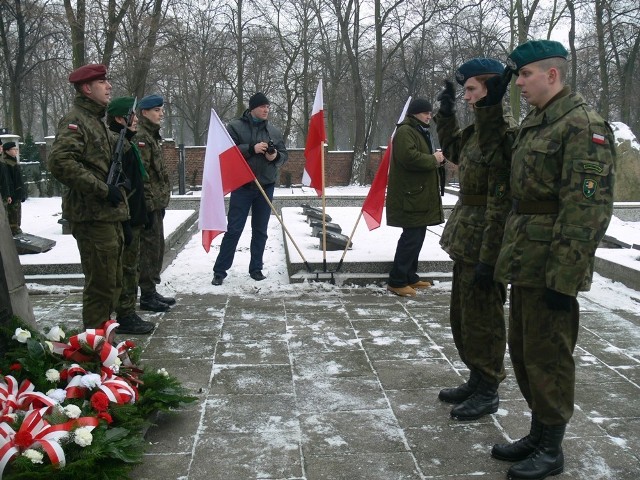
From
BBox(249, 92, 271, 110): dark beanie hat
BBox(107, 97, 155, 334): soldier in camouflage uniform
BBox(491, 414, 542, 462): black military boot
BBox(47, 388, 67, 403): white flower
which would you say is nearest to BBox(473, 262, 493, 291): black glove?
BBox(491, 414, 542, 462): black military boot

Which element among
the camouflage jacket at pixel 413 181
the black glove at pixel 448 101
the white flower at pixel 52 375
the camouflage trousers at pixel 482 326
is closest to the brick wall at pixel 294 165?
the camouflage jacket at pixel 413 181

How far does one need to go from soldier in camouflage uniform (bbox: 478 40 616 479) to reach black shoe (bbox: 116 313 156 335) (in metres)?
3.27

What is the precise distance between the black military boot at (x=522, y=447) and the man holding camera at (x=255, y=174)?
4.48 m

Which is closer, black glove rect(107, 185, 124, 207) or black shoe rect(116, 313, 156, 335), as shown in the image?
black glove rect(107, 185, 124, 207)

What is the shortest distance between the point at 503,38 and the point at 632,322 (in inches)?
1127

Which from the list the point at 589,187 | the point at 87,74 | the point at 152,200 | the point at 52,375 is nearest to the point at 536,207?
the point at 589,187

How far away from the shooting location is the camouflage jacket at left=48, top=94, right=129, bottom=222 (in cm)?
462

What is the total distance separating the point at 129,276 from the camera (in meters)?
5.66

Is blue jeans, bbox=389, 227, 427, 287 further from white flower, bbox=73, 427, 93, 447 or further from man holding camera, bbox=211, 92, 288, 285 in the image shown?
white flower, bbox=73, 427, 93, 447

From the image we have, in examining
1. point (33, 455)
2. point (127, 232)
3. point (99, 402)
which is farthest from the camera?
point (127, 232)

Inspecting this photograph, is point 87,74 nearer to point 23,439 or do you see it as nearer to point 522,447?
point 23,439

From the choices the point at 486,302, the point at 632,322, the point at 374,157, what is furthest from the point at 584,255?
the point at 374,157

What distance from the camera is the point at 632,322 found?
5.93 metres

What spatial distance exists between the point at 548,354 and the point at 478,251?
813 mm
